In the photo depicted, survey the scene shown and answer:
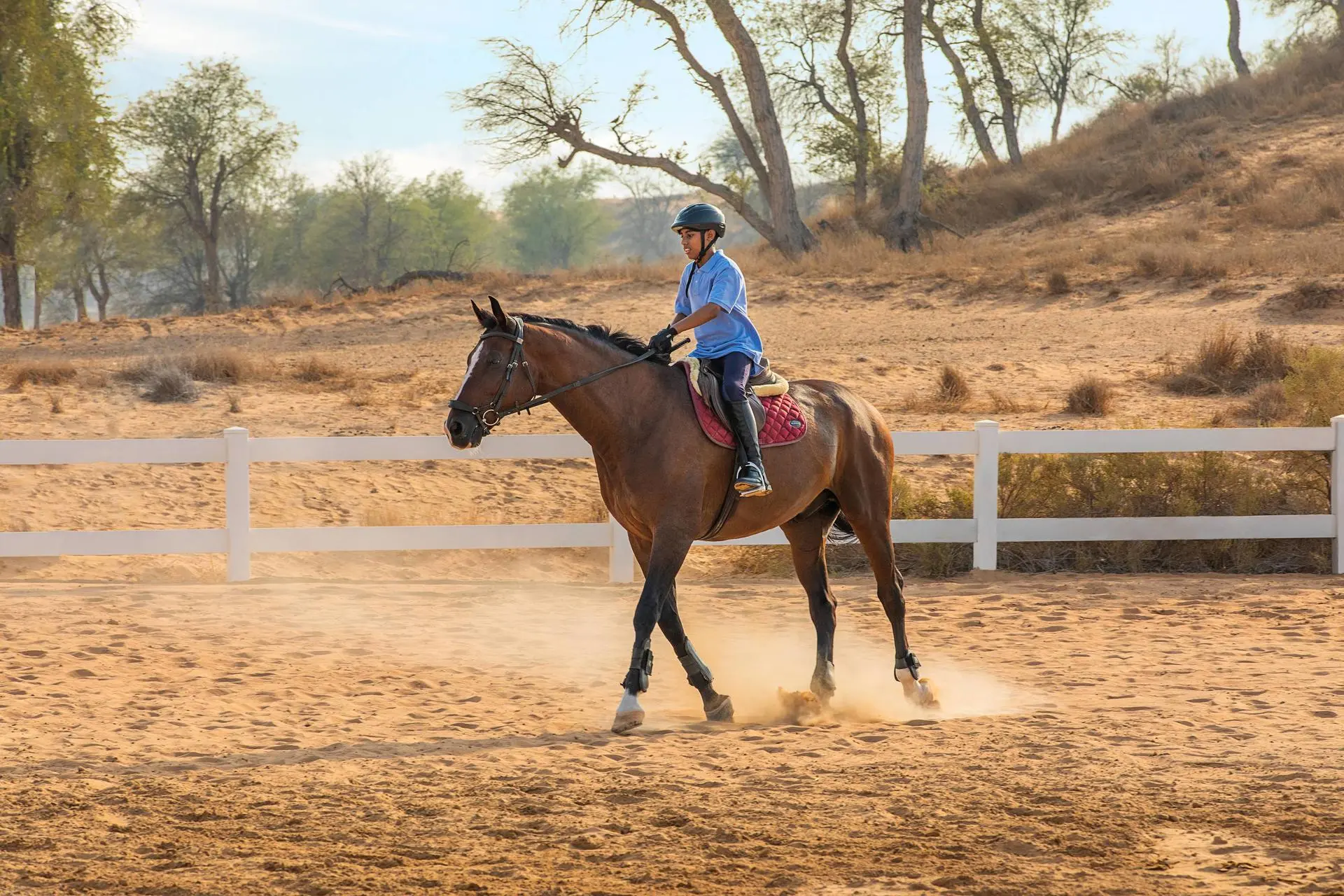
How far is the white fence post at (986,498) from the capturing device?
39.7 feet

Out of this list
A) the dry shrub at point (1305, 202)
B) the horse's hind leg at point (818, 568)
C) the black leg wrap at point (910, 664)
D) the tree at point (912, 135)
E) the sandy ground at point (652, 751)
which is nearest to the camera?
the sandy ground at point (652, 751)

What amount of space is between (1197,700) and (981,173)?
105 feet

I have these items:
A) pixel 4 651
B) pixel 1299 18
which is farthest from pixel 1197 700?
pixel 1299 18

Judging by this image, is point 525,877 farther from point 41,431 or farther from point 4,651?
point 41,431

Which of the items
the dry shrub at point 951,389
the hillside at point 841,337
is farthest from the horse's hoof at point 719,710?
the dry shrub at point 951,389

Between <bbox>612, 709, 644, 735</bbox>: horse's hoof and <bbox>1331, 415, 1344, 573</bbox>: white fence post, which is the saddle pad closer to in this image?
<bbox>612, 709, 644, 735</bbox>: horse's hoof

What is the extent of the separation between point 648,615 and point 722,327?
168 cm

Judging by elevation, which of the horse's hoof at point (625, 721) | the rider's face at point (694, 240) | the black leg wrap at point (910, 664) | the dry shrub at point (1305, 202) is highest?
the dry shrub at point (1305, 202)

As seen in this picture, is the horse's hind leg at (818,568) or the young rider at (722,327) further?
the horse's hind leg at (818,568)

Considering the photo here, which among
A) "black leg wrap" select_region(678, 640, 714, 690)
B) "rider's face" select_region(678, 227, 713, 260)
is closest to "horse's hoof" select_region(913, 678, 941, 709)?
"black leg wrap" select_region(678, 640, 714, 690)

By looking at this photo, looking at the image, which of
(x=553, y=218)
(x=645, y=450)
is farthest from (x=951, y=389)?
(x=553, y=218)

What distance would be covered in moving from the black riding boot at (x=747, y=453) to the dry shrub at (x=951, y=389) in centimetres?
1091

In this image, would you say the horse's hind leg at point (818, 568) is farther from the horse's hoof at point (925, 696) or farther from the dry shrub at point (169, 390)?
the dry shrub at point (169, 390)

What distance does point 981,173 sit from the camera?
37.6 m
